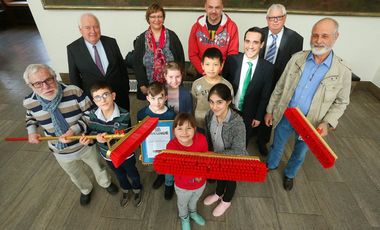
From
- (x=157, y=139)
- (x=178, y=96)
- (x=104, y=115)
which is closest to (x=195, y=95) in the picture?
(x=178, y=96)

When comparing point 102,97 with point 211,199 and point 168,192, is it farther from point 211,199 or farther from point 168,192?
point 211,199

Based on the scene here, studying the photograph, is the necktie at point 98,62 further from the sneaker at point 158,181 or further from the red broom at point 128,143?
the sneaker at point 158,181

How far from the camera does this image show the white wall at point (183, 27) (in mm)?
3469

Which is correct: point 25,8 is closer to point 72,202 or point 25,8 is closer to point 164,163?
point 72,202

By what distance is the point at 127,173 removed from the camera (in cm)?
207

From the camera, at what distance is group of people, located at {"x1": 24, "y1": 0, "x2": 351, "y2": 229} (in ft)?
5.36

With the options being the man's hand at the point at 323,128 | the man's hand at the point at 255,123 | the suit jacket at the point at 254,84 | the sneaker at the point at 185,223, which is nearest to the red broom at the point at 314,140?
the man's hand at the point at 323,128

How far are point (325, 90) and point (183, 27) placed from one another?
251cm

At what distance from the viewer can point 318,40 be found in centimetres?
166

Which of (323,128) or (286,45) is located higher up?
(286,45)

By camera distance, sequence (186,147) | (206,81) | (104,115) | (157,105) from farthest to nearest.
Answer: (206,81)
(157,105)
(104,115)
(186,147)

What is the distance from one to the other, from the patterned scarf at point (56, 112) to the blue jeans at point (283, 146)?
1.88 metres

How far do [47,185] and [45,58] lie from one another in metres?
4.08

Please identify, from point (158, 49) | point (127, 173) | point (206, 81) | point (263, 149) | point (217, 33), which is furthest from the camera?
point (263, 149)
